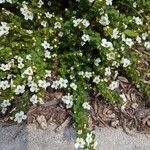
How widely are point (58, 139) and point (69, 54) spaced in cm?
68

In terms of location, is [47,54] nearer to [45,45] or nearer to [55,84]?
[45,45]

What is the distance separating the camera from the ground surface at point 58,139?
11.2ft

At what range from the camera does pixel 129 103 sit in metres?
3.67

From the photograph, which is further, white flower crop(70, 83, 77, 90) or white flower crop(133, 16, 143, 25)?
white flower crop(133, 16, 143, 25)

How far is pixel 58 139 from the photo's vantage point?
3.45m

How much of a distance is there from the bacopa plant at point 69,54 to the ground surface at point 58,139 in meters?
0.15

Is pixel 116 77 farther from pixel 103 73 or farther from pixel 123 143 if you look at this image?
pixel 123 143

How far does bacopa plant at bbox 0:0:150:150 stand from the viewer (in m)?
3.40

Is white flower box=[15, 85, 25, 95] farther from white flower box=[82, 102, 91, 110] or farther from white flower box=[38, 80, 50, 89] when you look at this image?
white flower box=[82, 102, 91, 110]

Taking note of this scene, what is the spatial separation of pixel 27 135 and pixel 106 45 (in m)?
0.93

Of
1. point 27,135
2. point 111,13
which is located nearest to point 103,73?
point 111,13

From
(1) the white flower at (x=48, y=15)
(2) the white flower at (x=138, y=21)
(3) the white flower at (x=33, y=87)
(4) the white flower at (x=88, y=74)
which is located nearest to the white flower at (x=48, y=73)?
(3) the white flower at (x=33, y=87)

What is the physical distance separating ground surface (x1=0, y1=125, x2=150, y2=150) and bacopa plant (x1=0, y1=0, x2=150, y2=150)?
0.15 metres

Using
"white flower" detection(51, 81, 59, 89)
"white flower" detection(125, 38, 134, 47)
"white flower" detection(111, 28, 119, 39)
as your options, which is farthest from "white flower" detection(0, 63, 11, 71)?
"white flower" detection(125, 38, 134, 47)
